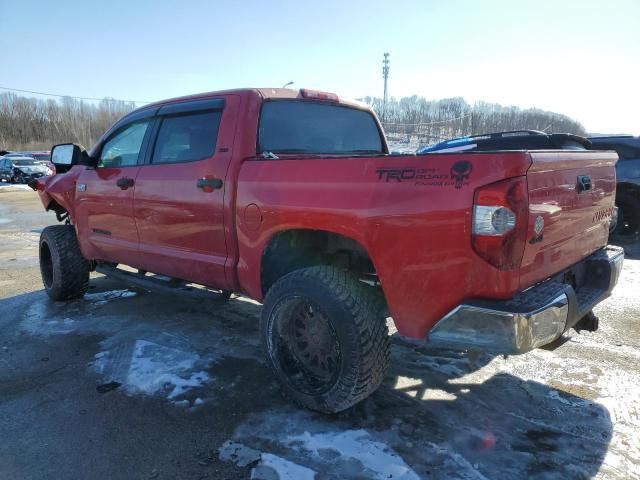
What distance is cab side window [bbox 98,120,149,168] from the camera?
4.26 metres

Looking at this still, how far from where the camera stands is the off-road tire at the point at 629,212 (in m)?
7.59

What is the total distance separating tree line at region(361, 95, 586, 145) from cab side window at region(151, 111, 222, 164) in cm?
3084

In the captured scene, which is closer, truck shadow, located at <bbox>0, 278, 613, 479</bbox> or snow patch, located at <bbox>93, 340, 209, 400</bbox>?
truck shadow, located at <bbox>0, 278, 613, 479</bbox>

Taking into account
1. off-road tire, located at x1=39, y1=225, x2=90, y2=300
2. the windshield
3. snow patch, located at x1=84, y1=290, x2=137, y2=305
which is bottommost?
snow patch, located at x1=84, y1=290, x2=137, y2=305

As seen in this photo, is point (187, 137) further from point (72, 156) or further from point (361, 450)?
point (361, 450)

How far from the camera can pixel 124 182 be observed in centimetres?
414

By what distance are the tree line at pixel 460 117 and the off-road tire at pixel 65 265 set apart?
30.3 metres

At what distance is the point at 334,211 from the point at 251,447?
1352mm

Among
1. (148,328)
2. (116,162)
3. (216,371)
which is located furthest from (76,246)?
(216,371)

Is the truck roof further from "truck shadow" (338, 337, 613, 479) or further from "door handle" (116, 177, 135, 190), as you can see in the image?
"truck shadow" (338, 337, 613, 479)

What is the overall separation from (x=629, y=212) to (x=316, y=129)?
20.7ft

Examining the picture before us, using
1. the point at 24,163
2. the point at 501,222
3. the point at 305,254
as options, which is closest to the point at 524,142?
the point at 305,254

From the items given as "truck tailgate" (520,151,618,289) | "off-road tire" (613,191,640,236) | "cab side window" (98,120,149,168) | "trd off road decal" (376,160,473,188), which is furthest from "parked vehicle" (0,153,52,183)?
"truck tailgate" (520,151,618,289)

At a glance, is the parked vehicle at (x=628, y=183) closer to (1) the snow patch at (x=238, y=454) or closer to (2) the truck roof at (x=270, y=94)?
(2) the truck roof at (x=270, y=94)
